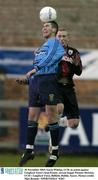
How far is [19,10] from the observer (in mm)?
19203

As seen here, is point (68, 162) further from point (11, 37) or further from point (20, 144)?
point (11, 37)

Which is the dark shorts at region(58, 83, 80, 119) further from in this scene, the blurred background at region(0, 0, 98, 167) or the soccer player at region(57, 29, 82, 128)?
the blurred background at region(0, 0, 98, 167)

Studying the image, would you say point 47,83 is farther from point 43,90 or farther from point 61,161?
point 61,161

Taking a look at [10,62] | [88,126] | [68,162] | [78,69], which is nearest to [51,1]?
[10,62]

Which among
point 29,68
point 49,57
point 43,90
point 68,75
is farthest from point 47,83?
point 29,68

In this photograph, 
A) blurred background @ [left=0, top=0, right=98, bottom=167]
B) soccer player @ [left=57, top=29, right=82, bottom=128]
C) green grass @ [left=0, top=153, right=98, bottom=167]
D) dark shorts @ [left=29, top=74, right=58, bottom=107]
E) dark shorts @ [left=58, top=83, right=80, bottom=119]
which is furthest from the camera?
blurred background @ [left=0, top=0, right=98, bottom=167]

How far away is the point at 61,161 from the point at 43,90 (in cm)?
519

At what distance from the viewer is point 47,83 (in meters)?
11.3

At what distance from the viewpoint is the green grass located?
50.3 feet

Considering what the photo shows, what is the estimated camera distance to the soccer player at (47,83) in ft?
36.8

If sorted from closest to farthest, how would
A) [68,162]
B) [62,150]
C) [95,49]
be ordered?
[68,162] → [62,150] → [95,49]

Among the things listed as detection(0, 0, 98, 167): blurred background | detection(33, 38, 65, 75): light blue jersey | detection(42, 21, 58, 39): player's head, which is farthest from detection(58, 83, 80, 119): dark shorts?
detection(0, 0, 98, 167): blurred background

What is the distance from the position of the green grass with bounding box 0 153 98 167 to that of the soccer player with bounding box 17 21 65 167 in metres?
3.47

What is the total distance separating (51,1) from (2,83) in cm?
213
